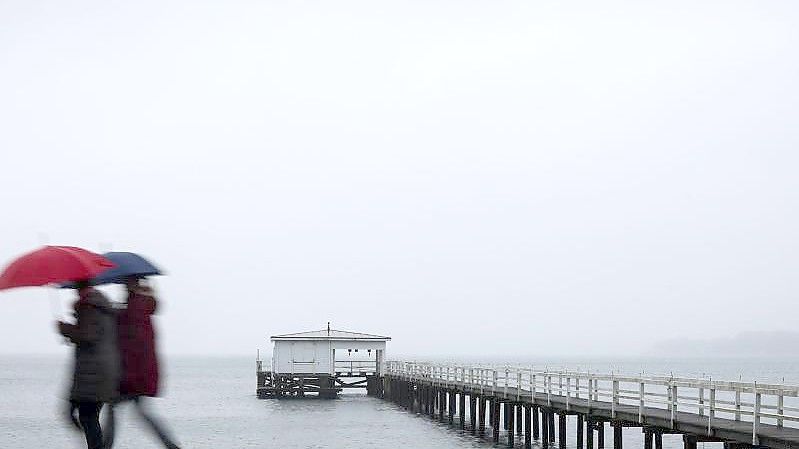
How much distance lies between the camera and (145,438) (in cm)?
4531

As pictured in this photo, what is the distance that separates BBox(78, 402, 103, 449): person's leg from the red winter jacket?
Result: 256 millimetres

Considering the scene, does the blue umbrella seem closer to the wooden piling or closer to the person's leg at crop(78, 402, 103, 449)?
the person's leg at crop(78, 402, 103, 449)

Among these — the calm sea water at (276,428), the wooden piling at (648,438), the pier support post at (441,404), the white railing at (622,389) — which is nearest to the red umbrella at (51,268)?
the white railing at (622,389)

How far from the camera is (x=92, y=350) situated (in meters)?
8.83

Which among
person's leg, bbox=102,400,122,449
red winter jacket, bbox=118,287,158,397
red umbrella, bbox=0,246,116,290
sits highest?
red umbrella, bbox=0,246,116,290

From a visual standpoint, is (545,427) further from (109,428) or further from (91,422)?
(91,422)

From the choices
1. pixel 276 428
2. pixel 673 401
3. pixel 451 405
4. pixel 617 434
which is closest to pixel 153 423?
pixel 673 401

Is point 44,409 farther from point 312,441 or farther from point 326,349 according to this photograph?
point 312,441

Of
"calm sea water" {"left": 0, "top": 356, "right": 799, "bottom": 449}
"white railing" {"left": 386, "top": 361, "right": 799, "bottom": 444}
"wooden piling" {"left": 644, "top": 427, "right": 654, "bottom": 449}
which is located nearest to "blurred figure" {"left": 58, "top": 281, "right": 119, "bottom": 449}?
"white railing" {"left": 386, "top": 361, "right": 799, "bottom": 444}

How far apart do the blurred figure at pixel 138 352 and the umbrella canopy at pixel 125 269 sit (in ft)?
0.70

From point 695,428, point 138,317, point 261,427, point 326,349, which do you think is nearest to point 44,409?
point 326,349

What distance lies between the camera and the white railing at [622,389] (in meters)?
20.0

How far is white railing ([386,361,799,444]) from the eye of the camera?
1997cm

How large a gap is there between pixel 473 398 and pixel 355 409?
15261 mm
